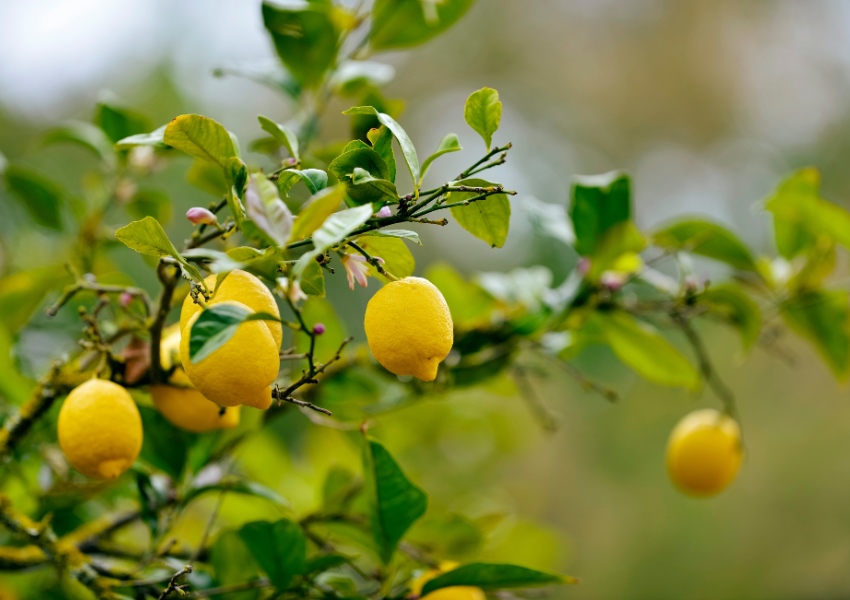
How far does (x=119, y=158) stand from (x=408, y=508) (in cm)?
45

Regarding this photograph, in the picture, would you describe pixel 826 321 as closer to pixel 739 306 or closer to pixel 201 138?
pixel 739 306

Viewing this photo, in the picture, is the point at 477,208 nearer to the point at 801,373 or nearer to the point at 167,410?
the point at 167,410

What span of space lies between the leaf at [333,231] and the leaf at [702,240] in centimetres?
45

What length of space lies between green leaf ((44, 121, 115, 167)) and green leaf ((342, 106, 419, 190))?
0.43m

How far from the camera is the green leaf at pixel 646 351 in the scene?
0.63 meters

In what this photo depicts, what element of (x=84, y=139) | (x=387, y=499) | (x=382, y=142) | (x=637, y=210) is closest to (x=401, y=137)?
(x=382, y=142)

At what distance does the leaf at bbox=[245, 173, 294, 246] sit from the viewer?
282 mm

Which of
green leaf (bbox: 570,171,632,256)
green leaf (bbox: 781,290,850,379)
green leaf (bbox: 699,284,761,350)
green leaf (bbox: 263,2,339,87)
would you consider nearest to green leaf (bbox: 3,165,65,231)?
green leaf (bbox: 263,2,339,87)

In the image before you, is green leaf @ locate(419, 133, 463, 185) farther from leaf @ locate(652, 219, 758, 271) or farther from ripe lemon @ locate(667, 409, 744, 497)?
ripe lemon @ locate(667, 409, 744, 497)

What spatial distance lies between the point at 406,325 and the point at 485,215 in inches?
3.0

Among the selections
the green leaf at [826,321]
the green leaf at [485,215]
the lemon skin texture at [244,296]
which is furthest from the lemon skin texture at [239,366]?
the green leaf at [826,321]

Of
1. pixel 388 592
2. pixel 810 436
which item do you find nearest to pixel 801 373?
pixel 810 436

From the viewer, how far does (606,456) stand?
2760mm

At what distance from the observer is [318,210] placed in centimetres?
27
